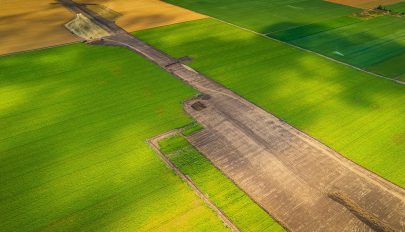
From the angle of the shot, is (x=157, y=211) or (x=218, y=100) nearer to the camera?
(x=157, y=211)

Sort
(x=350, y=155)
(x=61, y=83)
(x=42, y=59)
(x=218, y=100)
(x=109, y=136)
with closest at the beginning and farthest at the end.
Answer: (x=350, y=155), (x=109, y=136), (x=218, y=100), (x=61, y=83), (x=42, y=59)

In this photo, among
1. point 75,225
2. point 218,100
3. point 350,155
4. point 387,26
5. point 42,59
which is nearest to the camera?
point 75,225

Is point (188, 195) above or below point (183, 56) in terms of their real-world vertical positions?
below

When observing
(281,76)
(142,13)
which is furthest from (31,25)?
(281,76)

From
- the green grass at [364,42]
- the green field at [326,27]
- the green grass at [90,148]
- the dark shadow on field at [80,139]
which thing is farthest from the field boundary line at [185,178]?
the green field at [326,27]

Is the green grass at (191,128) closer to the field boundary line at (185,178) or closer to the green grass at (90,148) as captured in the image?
the field boundary line at (185,178)

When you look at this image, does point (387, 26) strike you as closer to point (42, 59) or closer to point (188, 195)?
point (188, 195)

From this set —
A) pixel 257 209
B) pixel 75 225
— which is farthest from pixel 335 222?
pixel 75 225

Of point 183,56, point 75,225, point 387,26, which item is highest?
point 387,26
